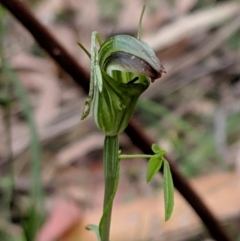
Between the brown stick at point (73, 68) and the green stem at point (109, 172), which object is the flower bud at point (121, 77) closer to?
the green stem at point (109, 172)

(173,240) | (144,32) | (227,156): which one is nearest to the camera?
(173,240)

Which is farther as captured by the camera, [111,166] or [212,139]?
[212,139]

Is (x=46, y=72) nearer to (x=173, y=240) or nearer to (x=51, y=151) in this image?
(x=51, y=151)

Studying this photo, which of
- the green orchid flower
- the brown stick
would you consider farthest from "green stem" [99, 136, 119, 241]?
the brown stick

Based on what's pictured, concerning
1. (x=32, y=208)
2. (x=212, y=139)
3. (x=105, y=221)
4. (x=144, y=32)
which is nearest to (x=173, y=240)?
(x=32, y=208)

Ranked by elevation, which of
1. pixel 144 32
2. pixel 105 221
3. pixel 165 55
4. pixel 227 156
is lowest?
pixel 105 221

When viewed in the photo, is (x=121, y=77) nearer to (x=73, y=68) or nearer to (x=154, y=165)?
(x=154, y=165)
